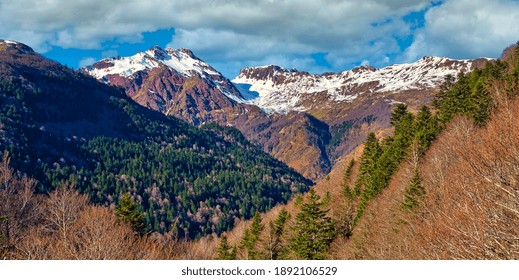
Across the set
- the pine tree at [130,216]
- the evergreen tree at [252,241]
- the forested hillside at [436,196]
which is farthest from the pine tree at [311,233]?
the pine tree at [130,216]

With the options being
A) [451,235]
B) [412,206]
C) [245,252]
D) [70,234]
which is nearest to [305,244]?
[412,206]

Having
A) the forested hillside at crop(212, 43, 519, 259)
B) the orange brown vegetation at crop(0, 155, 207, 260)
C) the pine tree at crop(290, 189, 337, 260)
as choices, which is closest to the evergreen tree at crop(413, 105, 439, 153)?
the forested hillside at crop(212, 43, 519, 259)

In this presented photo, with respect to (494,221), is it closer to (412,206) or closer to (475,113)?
(412,206)

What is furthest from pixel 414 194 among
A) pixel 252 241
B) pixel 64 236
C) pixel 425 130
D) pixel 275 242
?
pixel 64 236

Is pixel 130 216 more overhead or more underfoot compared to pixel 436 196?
more underfoot

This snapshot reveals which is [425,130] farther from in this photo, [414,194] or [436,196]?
[436,196]

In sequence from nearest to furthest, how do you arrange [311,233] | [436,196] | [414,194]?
[436,196] < [414,194] < [311,233]

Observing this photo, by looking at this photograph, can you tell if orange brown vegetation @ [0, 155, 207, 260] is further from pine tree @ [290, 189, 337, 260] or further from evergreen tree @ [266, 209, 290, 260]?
evergreen tree @ [266, 209, 290, 260]

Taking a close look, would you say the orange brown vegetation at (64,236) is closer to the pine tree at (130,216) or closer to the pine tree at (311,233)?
the pine tree at (130,216)

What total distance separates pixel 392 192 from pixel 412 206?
17563mm

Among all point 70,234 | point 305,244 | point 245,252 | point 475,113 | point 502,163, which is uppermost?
point 475,113

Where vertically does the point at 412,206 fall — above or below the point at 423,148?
below

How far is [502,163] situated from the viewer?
72.9 ft
